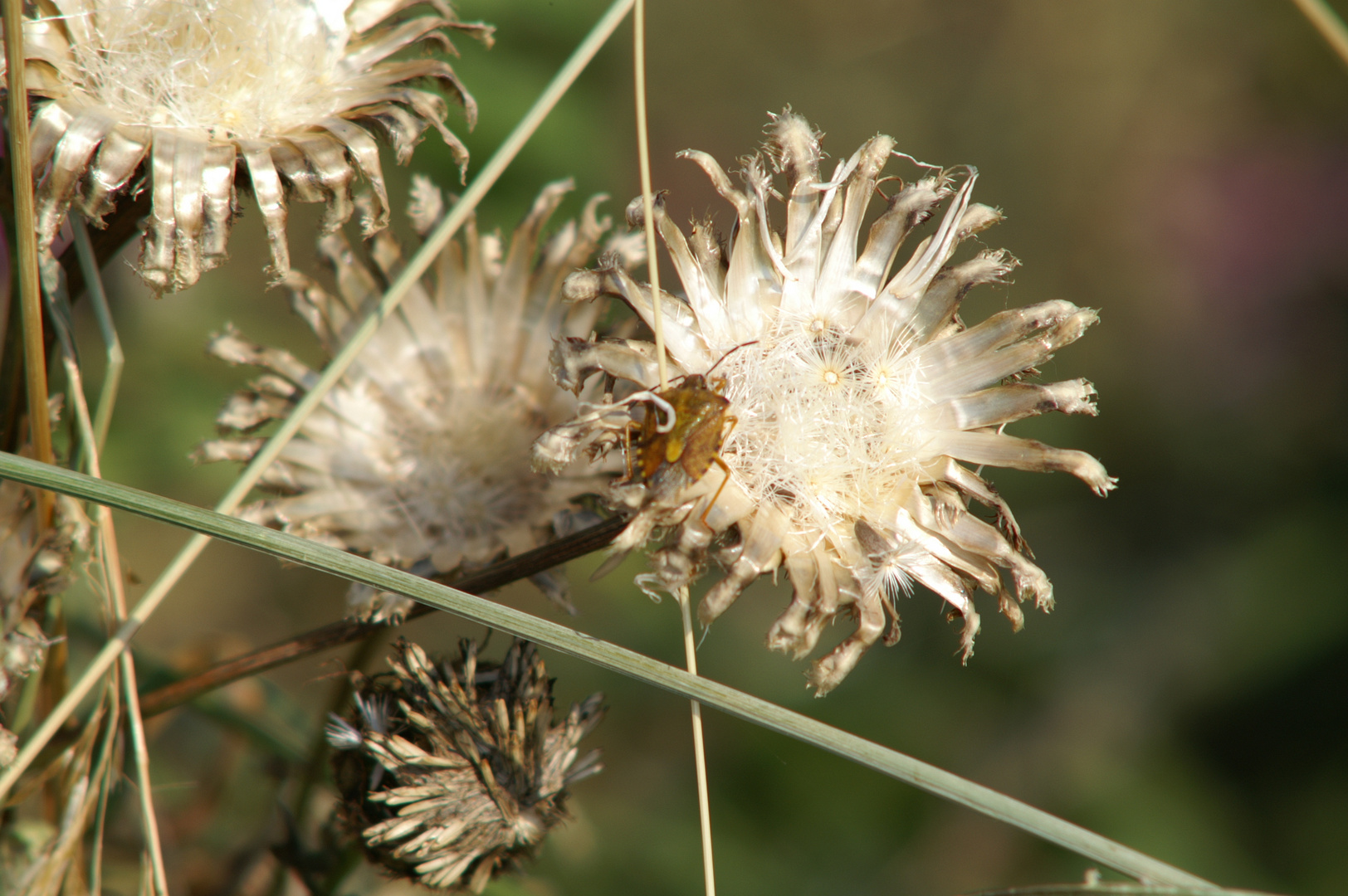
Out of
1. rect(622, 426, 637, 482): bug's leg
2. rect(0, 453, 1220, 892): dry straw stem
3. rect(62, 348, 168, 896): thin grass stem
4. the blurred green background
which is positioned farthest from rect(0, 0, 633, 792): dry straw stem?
the blurred green background

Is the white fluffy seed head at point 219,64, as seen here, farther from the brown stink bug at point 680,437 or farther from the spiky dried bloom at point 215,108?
the brown stink bug at point 680,437

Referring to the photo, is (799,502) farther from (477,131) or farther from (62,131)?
(477,131)

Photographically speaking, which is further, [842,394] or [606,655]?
[842,394]

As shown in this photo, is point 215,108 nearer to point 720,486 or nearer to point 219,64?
point 219,64

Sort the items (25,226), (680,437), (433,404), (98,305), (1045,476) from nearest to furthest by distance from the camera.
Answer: (25,226) < (680,437) < (98,305) < (433,404) < (1045,476)

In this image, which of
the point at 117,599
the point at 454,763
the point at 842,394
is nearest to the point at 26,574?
the point at 117,599

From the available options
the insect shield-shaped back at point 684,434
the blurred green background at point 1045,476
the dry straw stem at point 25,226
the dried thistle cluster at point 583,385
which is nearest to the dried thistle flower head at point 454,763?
the dried thistle cluster at point 583,385
